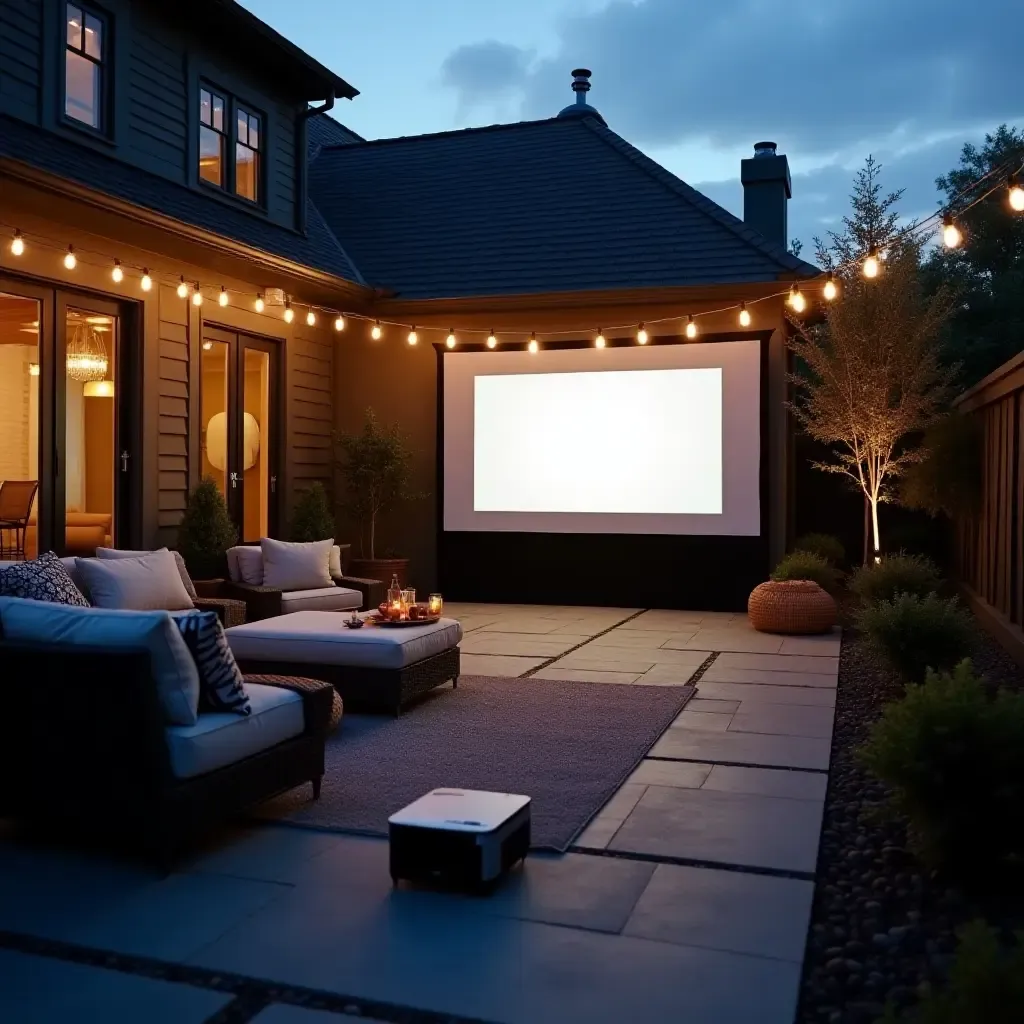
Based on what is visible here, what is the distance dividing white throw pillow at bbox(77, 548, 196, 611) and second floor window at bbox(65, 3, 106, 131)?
10.3ft

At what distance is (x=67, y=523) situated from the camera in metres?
7.14

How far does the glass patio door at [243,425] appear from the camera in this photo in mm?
8695

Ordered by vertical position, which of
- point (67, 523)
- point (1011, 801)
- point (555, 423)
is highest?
point (555, 423)

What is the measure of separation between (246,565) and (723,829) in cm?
491

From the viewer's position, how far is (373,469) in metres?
9.58

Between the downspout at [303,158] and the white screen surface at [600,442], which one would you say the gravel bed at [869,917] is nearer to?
the white screen surface at [600,442]

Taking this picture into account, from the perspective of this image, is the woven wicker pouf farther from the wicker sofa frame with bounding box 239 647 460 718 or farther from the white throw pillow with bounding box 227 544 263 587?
the white throw pillow with bounding box 227 544 263 587

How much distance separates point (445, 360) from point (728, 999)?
840 centimetres

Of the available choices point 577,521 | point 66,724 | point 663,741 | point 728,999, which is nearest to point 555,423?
point 577,521

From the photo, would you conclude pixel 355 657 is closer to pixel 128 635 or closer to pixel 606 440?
pixel 128 635

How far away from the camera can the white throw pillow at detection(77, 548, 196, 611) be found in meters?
5.51

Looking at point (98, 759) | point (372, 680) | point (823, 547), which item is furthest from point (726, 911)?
point (823, 547)

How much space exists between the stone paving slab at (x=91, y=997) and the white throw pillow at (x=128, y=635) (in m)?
0.83

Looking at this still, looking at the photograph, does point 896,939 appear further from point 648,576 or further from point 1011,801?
point 648,576
